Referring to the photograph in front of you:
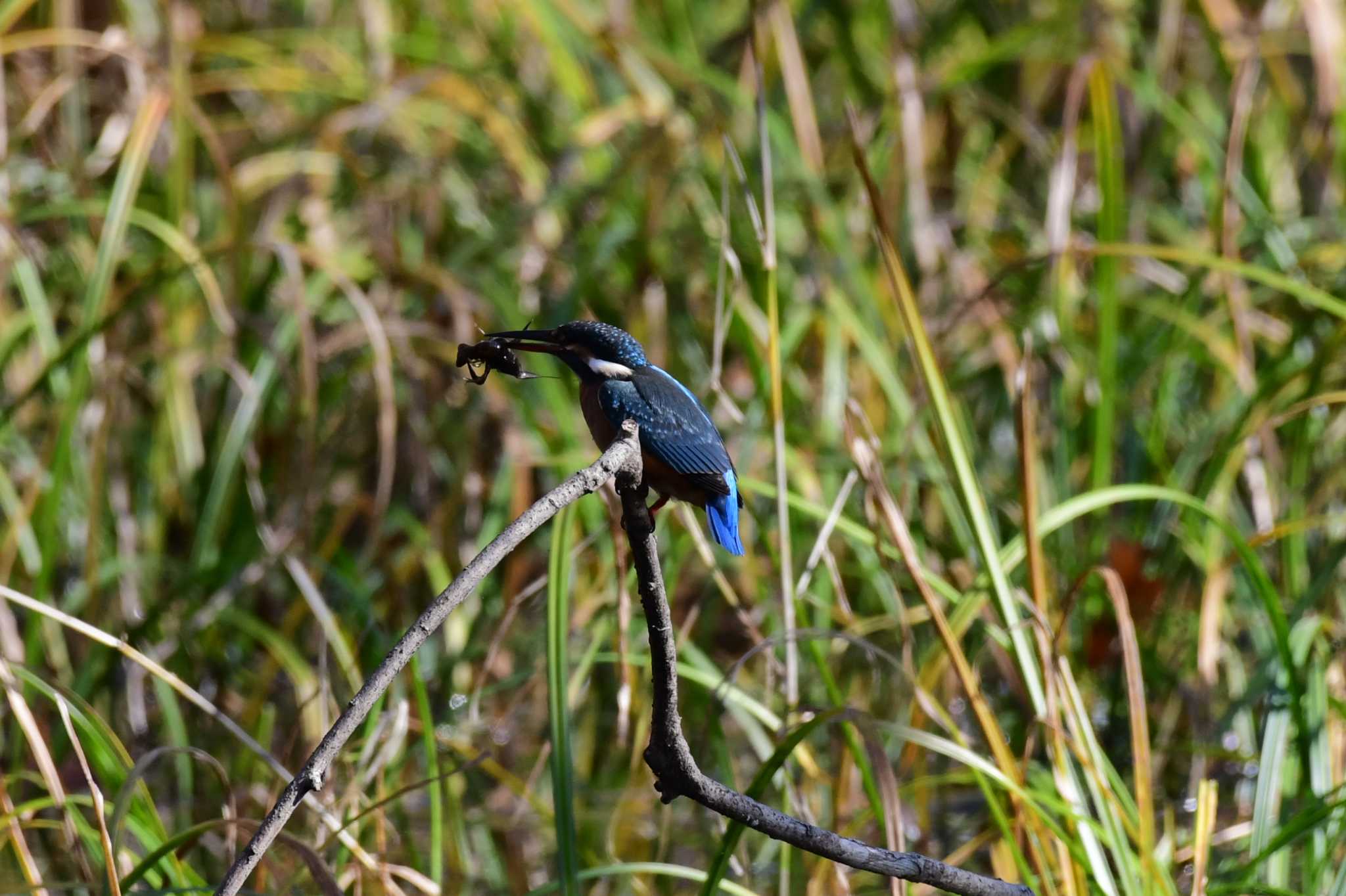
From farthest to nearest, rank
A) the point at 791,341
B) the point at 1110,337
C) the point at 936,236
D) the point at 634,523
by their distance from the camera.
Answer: the point at 936,236 → the point at 791,341 → the point at 1110,337 → the point at 634,523

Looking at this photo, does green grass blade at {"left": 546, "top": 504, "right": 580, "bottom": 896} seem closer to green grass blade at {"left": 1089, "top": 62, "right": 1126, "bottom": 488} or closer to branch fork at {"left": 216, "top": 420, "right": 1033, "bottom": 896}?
branch fork at {"left": 216, "top": 420, "right": 1033, "bottom": 896}

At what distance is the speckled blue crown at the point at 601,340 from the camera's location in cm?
180

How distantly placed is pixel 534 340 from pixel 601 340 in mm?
139

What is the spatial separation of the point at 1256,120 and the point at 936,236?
3.61ft

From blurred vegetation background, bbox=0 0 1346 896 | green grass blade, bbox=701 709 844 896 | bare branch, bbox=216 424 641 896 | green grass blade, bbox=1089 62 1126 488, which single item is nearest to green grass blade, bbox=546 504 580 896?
green grass blade, bbox=701 709 844 896

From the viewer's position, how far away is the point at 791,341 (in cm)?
347

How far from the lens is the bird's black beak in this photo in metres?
1.78

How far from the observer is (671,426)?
169 centimetres

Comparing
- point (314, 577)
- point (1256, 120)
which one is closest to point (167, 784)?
point (314, 577)

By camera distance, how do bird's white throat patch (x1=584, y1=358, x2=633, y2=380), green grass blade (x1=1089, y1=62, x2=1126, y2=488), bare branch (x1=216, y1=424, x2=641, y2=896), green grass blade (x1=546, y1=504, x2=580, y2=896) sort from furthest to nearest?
green grass blade (x1=1089, y1=62, x2=1126, y2=488)
green grass blade (x1=546, y1=504, x2=580, y2=896)
bird's white throat patch (x1=584, y1=358, x2=633, y2=380)
bare branch (x1=216, y1=424, x2=641, y2=896)

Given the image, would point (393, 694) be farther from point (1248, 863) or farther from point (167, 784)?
point (1248, 863)

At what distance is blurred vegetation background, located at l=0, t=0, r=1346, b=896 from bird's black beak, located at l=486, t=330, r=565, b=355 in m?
0.53

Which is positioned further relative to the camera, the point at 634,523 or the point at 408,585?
the point at 408,585

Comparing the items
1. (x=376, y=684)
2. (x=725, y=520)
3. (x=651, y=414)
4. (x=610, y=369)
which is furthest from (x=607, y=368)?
(x=376, y=684)
